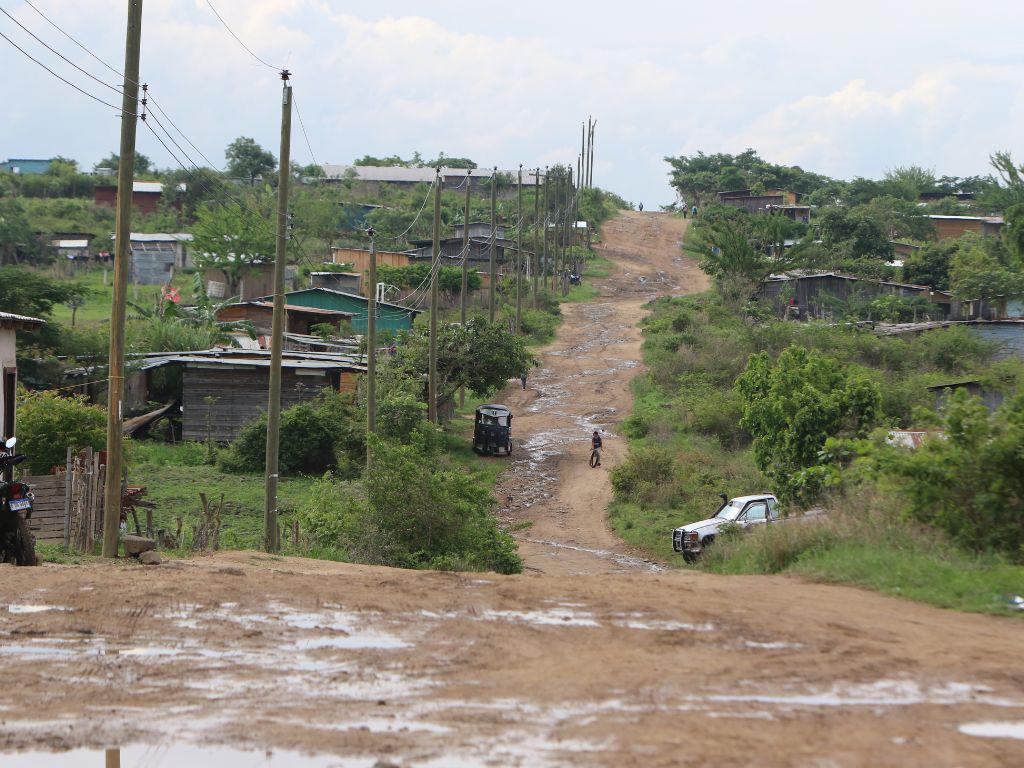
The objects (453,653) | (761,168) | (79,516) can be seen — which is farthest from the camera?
(761,168)

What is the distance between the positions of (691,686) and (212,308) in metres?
44.2

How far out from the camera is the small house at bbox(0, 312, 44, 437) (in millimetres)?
20672

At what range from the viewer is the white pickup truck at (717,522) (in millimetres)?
22203

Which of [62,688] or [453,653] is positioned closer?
[62,688]

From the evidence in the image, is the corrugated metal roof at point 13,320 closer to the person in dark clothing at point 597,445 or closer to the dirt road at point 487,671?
the dirt road at point 487,671

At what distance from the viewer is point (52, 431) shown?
77.9 ft

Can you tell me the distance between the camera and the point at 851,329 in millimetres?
45750

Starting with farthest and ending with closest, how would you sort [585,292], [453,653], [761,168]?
[761,168] → [585,292] → [453,653]

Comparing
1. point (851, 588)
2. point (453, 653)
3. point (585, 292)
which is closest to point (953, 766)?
point (453, 653)

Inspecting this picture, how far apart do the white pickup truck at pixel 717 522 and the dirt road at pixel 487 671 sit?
30.8 feet

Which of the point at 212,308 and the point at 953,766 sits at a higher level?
the point at 212,308

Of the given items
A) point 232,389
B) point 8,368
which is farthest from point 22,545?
point 232,389

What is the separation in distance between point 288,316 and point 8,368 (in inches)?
1148

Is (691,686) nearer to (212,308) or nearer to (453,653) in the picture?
(453,653)
